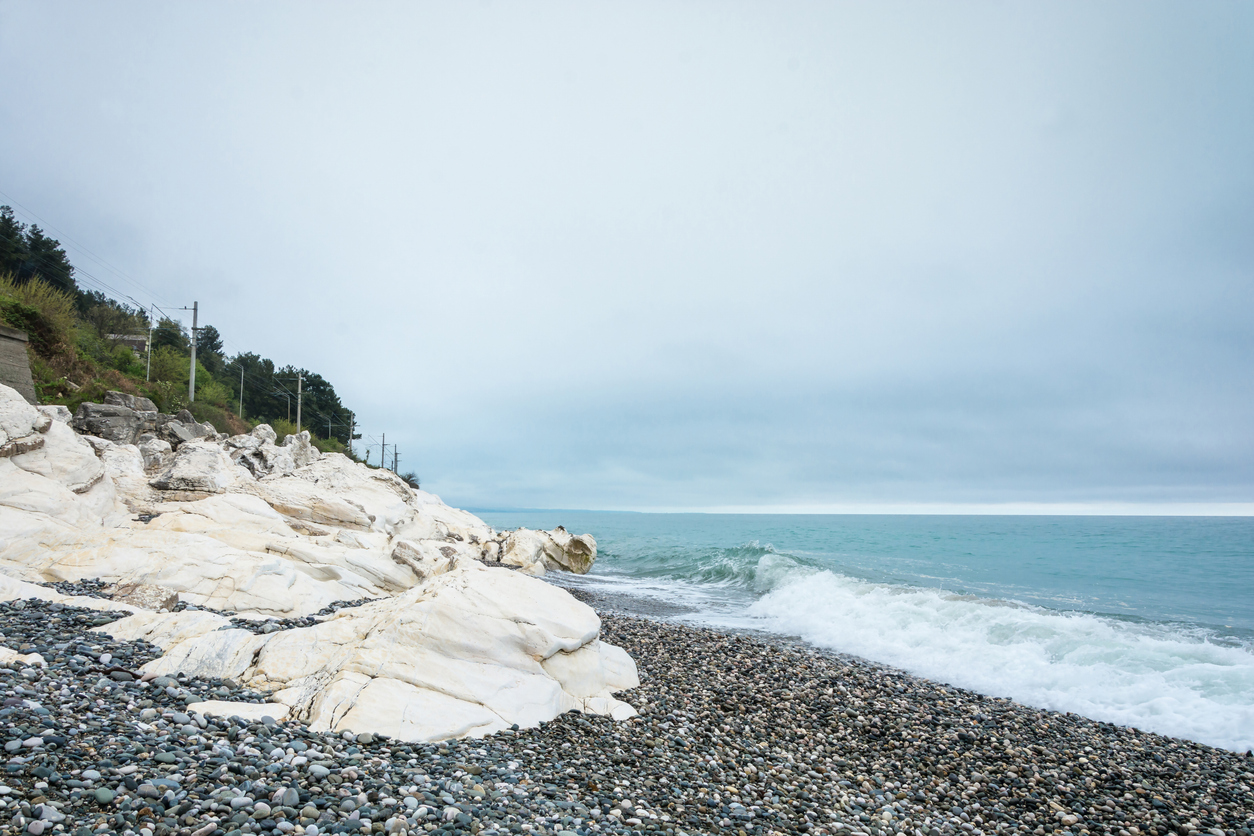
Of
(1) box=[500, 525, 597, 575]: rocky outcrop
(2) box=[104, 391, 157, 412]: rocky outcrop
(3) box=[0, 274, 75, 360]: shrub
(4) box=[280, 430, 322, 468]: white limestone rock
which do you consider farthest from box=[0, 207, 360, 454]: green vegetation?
(1) box=[500, 525, 597, 575]: rocky outcrop

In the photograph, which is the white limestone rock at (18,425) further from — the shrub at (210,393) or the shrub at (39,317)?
the shrub at (210,393)

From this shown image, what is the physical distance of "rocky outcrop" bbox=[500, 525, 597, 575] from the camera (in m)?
29.1

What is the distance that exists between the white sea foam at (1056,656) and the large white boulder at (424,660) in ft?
27.5

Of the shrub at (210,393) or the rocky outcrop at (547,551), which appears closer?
the rocky outcrop at (547,551)

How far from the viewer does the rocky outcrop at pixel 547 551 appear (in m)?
29.1

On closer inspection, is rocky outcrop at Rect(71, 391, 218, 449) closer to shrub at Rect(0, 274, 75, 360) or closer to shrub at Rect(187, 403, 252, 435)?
shrub at Rect(0, 274, 75, 360)

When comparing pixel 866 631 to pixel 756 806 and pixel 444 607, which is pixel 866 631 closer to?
pixel 756 806

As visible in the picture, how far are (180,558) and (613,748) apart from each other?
9.69 metres

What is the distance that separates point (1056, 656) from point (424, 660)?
13663 millimetres

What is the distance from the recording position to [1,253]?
→ 45.2 m

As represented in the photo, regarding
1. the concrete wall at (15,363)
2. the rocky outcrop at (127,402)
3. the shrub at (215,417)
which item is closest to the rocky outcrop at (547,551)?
the rocky outcrop at (127,402)

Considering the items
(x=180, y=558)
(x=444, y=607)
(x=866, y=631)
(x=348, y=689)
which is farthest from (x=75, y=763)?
(x=866, y=631)

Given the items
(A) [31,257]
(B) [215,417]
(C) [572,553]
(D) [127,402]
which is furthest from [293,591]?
(A) [31,257]

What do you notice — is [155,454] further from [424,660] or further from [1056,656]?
[1056,656]
